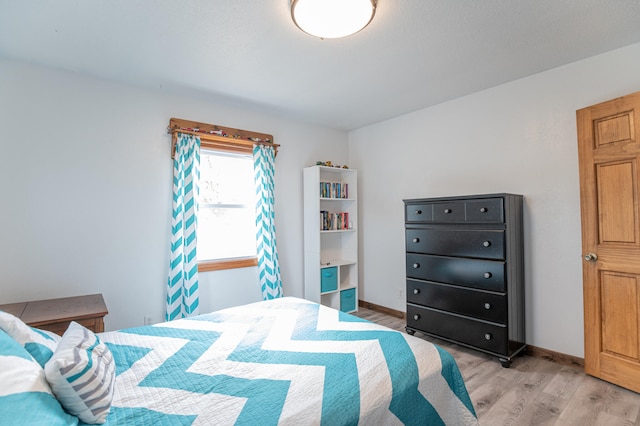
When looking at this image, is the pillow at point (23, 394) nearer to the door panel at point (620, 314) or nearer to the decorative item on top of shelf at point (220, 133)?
the decorative item on top of shelf at point (220, 133)

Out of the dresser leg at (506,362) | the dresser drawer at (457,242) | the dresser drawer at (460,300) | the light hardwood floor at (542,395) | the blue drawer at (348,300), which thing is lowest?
the light hardwood floor at (542,395)

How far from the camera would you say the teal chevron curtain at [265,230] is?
136 inches

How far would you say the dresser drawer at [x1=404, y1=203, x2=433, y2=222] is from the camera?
3.03 metres

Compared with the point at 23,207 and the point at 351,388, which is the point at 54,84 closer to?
the point at 23,207

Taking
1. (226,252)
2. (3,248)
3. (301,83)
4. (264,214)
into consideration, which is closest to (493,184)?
(301,83)

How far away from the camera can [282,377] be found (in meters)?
1.28

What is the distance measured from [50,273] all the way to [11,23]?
5.81ft

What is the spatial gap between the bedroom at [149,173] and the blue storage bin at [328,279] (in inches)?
35.4

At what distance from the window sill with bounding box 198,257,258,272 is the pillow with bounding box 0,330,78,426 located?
7.10ft

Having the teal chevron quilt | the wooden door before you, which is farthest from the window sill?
the wooden door

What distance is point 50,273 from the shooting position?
8.13 feet

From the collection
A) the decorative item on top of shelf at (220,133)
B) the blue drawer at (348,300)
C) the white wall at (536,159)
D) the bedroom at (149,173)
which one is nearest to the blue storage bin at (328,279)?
the blue drawer at (348,300)

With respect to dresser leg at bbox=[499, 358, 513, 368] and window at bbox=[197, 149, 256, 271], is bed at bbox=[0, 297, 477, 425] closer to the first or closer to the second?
dresser leg at bbox=[499, 358, 513, 368]

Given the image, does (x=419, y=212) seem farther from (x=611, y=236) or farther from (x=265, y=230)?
(x=265, y=230)
